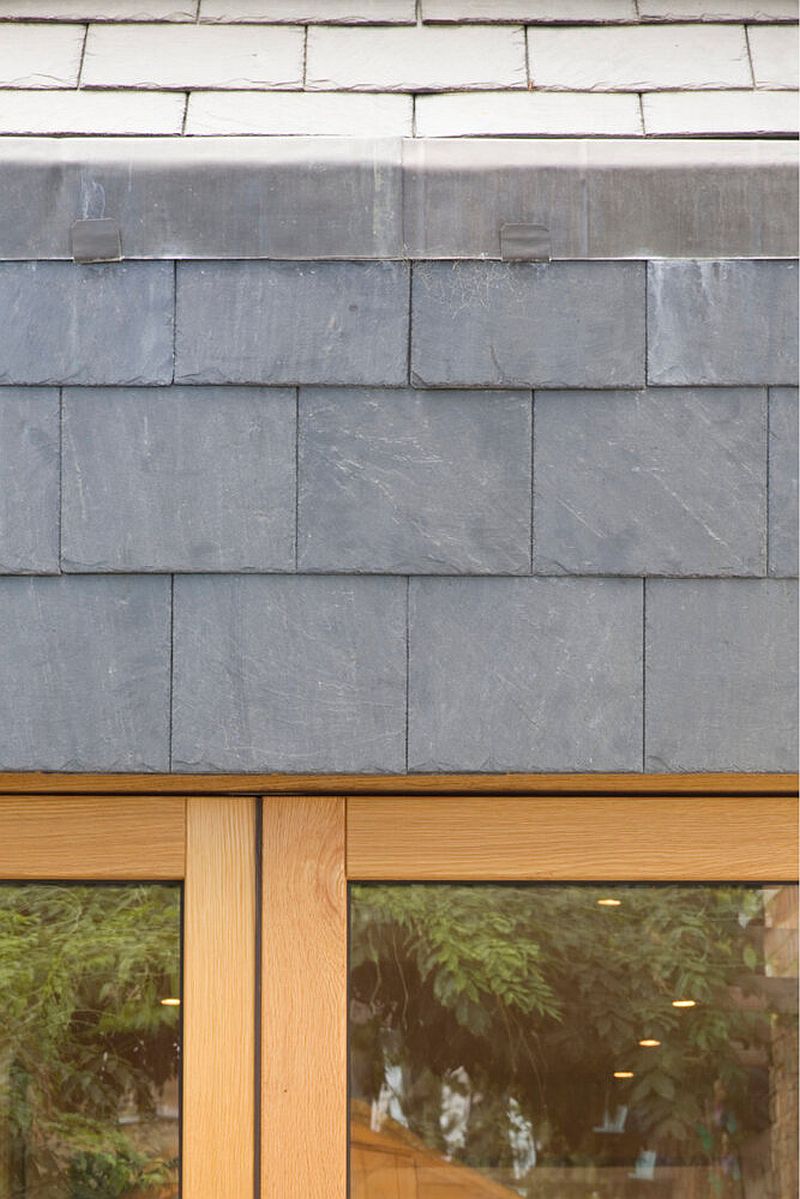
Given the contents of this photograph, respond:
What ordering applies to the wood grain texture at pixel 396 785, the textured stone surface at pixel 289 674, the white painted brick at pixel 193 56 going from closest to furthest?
the textured stone surface at pixel 289 674
the wood grain texture at pixel 396 785
the white painted brick at pixel 193 56

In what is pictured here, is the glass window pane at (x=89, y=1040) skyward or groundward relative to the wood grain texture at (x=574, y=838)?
groundward

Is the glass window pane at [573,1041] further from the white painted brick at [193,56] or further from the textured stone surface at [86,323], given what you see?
the white painted brick at [193,56]

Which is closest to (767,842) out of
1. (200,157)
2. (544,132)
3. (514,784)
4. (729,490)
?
(514,784)

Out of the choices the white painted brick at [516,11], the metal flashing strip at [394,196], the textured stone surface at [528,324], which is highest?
the white painted brick at [516,11]

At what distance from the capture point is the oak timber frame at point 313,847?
6.75ft

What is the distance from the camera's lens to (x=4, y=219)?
2.07 metres

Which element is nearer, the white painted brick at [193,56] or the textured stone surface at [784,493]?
the textured stone surface at [784,493]

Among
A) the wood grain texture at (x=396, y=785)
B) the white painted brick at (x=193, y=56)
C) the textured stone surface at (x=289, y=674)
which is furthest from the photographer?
the white painted brick at (x=193, y=56)

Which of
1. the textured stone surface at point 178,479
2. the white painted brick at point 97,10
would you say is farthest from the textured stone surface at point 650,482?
the white painted brick at point 97,10

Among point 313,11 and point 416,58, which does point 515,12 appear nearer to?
point 416,58

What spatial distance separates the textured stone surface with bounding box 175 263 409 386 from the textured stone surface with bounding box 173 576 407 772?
0.29 meters

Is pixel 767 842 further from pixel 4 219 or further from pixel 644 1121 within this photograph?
pixel 4 219

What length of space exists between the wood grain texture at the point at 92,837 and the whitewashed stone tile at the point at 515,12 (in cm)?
123

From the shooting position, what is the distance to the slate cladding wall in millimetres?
1974
